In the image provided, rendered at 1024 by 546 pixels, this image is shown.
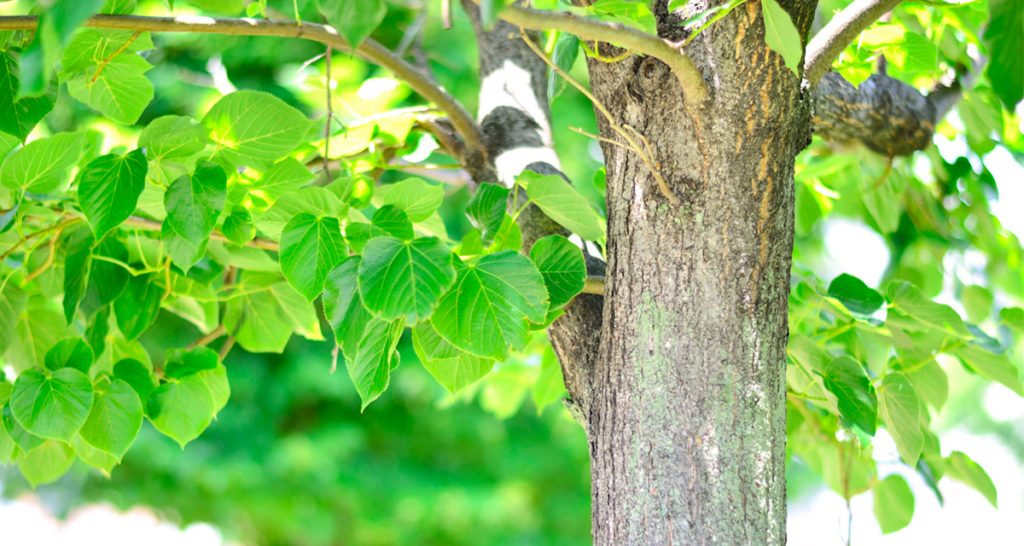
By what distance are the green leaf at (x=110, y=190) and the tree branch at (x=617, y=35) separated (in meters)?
0.29

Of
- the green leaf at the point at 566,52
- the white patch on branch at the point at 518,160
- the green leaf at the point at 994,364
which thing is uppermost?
the green leaf at the point at 566,52

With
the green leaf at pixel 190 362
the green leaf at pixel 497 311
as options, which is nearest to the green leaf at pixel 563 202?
the green leaf at pixel 497 311

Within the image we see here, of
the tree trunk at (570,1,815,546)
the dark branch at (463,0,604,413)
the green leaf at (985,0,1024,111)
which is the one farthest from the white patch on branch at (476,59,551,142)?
the green leaf at (985,0,1024,111)

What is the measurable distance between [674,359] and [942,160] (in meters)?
0.81

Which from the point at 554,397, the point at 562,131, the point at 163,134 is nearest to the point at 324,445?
the point at 562,131

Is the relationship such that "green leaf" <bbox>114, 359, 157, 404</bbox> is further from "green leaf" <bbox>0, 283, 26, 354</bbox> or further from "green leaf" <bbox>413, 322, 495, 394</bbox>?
"green leaf" <bbox>413, 322, 495, 394</bbox>

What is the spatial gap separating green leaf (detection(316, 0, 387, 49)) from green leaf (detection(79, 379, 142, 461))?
451mm

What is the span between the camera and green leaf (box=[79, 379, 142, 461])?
76cm

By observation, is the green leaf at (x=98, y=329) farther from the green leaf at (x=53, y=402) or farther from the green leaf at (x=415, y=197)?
the green leaf at (x=415, y=197)

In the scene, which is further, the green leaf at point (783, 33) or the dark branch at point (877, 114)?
the dark branch at point (877, 114)

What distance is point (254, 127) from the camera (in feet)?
2.47

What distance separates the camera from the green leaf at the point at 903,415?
0.79 m

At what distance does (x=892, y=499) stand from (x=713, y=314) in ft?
1.69

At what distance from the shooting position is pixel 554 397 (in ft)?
3.49
